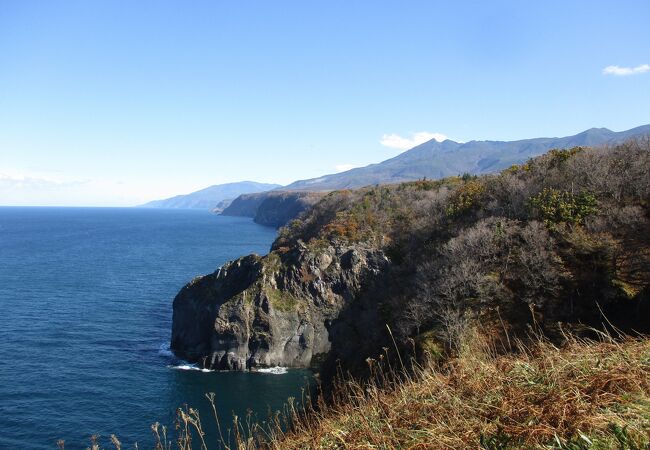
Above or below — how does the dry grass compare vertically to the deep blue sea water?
above

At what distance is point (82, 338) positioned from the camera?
185ft

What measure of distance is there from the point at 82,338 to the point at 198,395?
21.7 meters

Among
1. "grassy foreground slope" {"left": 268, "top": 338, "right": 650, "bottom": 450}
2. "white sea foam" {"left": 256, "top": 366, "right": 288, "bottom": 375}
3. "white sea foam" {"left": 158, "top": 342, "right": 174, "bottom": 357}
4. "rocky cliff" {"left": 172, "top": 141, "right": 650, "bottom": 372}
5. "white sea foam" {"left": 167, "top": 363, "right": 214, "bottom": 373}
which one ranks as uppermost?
"grassy foreground slope" {"left": 268, "top": 338, "right": 650, "bottom": 450}

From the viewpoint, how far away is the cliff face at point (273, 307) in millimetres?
54156

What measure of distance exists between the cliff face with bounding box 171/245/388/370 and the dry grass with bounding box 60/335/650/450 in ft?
145

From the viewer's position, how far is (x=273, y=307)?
56656 millimetres

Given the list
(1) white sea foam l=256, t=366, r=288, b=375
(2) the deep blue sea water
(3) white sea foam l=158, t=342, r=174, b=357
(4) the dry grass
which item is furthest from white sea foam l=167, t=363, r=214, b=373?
(4) the dry grass

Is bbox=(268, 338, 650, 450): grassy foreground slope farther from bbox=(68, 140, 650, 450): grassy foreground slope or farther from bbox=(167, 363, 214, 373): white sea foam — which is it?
bbox=(167, 363, 214, 373): white sea foam

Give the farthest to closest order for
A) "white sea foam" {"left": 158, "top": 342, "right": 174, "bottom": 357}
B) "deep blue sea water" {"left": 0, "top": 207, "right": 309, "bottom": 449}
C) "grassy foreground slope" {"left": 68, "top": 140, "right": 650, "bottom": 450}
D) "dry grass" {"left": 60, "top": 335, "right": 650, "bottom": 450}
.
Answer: "white sea foam" {"left": 158, "top": 342, "right": 174, "bottom": 357} → "deep blue sea water" {"left": 0, "top": 207, "right": 309, "bottom": 449} → "grassy foreground slope" {"left": 68, "top": 140, "right": 650, "bottom": 450} → "dry grass" {"left": 60, "top": 335, "right": 650, "bottom": 450}

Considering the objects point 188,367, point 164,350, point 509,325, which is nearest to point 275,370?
point 188,367

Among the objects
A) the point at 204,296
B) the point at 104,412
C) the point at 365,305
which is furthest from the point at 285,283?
the point at 104,412

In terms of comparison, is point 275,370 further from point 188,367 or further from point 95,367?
point 95,367

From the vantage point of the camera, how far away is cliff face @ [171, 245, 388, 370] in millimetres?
54156

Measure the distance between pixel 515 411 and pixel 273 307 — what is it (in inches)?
2074
